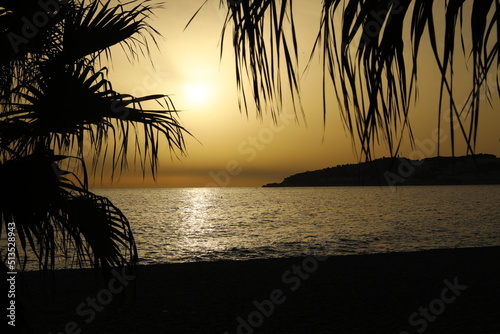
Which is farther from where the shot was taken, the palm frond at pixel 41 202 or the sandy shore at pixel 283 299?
the sandy shore at pixel 283 299

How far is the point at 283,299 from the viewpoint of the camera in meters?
9.46

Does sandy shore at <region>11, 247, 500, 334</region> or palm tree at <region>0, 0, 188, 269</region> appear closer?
palm tree at <region>0, 0, 188, 269</region>

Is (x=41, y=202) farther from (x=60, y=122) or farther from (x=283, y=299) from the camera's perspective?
(x=283, y=299)

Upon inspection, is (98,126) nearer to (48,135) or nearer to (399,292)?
(48,135)

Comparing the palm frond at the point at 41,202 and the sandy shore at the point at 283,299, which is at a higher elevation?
the palm frond at the point at 41,202

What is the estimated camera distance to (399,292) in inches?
393

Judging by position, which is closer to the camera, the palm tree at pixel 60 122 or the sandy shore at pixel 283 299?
the palm tree at pixel 60 122

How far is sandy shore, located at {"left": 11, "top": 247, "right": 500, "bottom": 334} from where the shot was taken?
7.58 metres

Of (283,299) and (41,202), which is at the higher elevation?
(41,202)

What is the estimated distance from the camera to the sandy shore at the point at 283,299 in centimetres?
758

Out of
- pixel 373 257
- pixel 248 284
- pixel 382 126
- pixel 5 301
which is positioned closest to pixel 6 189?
pixel 5 301

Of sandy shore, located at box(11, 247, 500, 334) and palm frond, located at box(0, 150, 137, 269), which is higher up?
palm frond, located at box(0, 150, 137, 269)

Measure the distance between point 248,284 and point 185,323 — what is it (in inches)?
142

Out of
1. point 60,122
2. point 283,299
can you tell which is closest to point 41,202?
point 60,122
